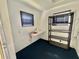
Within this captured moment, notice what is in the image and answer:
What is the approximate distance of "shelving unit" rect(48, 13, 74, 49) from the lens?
2.28m

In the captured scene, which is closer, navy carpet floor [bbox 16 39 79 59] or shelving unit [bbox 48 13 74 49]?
navy carpet floor [bbox 16 39 79 59]

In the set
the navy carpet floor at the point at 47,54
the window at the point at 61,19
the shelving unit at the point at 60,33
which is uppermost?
the window at the point at 61,19

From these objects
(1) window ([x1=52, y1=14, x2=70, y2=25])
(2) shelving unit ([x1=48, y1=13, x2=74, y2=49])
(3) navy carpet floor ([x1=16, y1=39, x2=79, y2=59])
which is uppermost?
(1) window ([x1=52, y1=14, x2=70, y2=25])

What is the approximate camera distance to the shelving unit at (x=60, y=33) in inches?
89.8

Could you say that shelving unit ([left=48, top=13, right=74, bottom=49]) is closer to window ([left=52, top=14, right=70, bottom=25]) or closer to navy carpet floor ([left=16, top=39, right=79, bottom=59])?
window ([left=52, top=14, right=70, bottom=25])

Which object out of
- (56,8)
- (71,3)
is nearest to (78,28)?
(71,3)

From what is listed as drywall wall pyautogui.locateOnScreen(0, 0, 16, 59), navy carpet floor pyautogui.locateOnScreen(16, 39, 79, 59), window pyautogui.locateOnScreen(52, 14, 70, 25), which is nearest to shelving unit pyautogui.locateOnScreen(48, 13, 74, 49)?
window pyautogui.locateOnScreen(52, 14, 70, 25)

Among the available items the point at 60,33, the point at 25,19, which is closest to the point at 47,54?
the point at 60,33

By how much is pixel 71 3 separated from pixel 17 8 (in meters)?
2.29

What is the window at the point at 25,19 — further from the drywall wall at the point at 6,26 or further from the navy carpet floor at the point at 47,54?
the drywall wall at the point at 6,26

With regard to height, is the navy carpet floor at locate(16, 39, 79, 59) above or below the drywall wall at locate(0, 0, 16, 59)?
below

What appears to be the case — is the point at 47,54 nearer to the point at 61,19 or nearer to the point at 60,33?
the point at 60,33

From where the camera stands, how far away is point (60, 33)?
270 centimetres

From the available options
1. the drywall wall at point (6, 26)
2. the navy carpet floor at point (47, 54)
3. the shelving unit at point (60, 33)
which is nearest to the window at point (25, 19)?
the shelving unit at point (60, 33)
